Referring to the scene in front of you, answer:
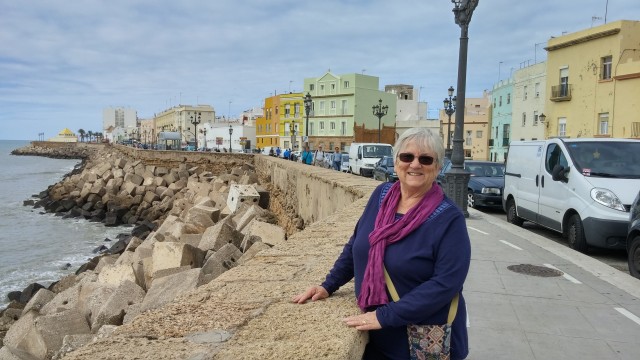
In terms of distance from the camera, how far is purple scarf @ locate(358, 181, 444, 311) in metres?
2.22

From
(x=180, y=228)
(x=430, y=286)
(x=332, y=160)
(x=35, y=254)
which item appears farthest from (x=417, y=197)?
(x=332, y=160)

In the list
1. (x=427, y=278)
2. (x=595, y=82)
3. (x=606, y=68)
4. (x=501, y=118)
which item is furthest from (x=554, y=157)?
(x=501, y=118)

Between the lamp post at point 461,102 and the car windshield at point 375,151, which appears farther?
the car windshield at point 375,151

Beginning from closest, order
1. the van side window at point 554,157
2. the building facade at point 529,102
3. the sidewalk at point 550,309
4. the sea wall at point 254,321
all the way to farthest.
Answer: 1. the sea wall at point 254,321
2. the sidewalk at point 550,309
3. the van side window at point 554,157
4. the building facade at point 529,102

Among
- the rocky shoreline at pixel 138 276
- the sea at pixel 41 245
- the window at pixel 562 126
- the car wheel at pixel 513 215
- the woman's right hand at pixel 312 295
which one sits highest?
the window at pixel 562 126

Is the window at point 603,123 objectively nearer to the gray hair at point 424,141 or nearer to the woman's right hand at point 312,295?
the gray hair at point 424,141

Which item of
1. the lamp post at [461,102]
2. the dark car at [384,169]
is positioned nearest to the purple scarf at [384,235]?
the lamp post at [461,102]

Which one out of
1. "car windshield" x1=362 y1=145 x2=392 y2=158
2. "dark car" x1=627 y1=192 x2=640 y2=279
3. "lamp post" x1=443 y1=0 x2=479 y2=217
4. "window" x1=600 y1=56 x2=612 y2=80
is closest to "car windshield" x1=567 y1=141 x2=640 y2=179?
"dark car" x1=627 y1=192 x2=640 y2=279

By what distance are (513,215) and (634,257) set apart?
4566mm

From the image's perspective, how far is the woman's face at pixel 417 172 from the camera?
7.72 feet

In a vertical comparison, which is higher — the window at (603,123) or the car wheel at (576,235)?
the window at (603,123)

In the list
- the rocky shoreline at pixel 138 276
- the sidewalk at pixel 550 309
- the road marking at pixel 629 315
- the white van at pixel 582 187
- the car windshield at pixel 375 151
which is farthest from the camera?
the car windshield at pixel 375 151

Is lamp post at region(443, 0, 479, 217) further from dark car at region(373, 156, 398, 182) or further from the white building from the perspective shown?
the white building

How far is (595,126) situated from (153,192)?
24291 mm
